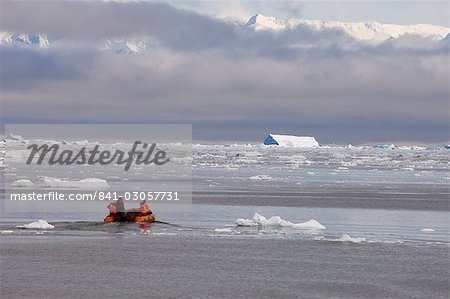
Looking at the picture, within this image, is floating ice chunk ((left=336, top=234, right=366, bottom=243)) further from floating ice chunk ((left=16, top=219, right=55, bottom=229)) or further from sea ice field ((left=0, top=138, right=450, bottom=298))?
floating ice chunk ((left=16, top=219, right=55, bottom=229))

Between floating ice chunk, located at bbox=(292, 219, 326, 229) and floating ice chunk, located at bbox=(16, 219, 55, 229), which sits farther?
floating ice chunk, located at bbox=(292, 219, 326, 229)

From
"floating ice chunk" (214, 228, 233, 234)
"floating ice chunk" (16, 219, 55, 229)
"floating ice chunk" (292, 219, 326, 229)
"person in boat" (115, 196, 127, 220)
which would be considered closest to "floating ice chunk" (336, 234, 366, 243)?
"floating ice chunk" (292, 219, 326, 229)

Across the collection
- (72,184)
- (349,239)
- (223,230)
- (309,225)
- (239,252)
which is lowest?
(239,252)

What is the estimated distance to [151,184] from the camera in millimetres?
51844

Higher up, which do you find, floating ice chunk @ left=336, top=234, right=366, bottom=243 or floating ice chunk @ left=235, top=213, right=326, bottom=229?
floating ice chunk @ left=235, top=213, right=326, bottom=229

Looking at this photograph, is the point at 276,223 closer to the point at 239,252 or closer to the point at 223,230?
the point at 223,230

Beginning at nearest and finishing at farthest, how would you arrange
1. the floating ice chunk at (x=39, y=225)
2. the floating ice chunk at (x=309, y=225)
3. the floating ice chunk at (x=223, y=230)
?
the floating ice chunk at (x=223, y=230) < the floating ice chunk at (x=39, y=225) < the floating ice chunk at (x=309, y=225)

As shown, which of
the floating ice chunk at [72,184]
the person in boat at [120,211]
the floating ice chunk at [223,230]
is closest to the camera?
the floating ice chunk at [223,230]

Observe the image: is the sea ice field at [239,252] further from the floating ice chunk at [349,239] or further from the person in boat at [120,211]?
the person in boat at [120,211]

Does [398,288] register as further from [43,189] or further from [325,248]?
[43,189]

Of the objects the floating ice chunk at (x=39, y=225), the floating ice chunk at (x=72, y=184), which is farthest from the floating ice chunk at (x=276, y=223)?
the floating ice chunk at (x=72, y=184)

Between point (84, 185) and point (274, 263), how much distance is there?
27715 mm

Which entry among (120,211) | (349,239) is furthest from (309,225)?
(120,211)

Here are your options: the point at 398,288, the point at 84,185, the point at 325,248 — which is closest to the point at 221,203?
the point at 84,185
